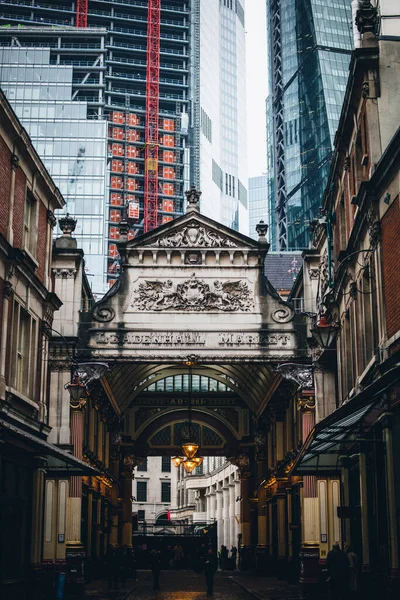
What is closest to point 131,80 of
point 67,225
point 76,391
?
point 67,225

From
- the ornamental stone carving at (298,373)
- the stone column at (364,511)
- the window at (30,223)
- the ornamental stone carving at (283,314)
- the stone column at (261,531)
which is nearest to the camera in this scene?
the stone column at (364,511)

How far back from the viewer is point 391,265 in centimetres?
2030

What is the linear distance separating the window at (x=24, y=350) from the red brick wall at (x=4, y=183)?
2.48 m

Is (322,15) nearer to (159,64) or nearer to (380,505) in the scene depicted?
(159,64)

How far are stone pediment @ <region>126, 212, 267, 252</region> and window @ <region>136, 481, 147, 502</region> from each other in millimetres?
72611

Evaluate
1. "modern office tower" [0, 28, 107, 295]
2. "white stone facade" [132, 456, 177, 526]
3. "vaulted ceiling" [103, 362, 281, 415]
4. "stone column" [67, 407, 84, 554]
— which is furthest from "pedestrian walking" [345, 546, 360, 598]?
"modern office tower" [0, 28, 107, 295]

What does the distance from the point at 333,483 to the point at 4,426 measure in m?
16.4


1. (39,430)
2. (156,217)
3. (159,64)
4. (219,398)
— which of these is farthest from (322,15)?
(39,430)

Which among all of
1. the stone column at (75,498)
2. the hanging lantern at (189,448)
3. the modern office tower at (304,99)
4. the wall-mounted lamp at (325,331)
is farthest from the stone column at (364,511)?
the modern office tower at (304,99)

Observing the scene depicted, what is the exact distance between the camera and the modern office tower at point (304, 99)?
4887 inches

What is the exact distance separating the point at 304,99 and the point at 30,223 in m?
109

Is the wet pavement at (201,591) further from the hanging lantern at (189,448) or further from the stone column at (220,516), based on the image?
the stone column at (220,516)

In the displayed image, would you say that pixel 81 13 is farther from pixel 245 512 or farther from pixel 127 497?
pixel 245 512

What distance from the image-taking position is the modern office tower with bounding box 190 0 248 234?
147250 millimetres
